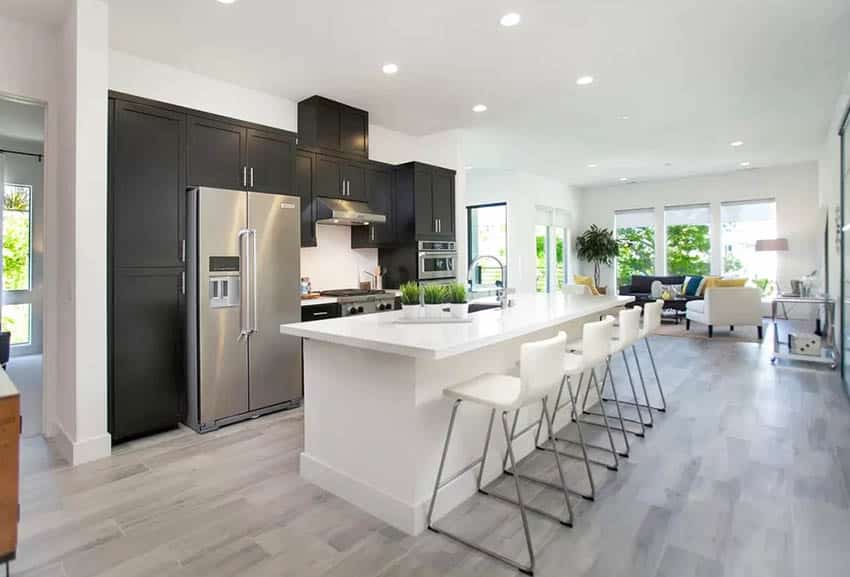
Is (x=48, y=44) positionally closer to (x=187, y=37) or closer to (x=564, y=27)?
(x=187, y=37)

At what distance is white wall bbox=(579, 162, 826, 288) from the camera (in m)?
9.04

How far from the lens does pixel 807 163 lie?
29.6 feet

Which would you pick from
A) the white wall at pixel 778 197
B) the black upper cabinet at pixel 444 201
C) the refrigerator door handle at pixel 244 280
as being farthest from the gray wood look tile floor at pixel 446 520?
the white wall at pixel 778 197

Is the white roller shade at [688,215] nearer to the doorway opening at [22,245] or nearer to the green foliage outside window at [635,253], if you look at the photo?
the green foliage outside window at [635,253]

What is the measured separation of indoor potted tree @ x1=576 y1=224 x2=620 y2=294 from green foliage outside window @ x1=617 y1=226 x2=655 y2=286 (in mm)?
236

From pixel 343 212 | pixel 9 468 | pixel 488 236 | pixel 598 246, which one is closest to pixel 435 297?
pixel 9 468

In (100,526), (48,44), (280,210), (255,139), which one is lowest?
(100,526)

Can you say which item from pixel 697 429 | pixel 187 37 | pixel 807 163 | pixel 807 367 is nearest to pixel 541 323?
pixel 697 429

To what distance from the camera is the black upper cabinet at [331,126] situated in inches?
192

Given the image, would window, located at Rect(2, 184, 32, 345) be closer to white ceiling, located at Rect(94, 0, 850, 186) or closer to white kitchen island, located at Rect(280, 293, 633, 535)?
white ceiling, located at Rect(94, 0, 850, 186)

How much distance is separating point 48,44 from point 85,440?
2.86 meters

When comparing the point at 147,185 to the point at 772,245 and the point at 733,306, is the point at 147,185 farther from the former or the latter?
the point at 772,245

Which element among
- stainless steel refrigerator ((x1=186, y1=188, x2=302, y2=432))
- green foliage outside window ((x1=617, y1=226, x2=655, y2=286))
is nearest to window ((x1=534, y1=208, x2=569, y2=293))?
green foliage outside window ((x1=617, y1=226, x2=655, y2=286))

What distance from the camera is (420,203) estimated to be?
5637 mm
